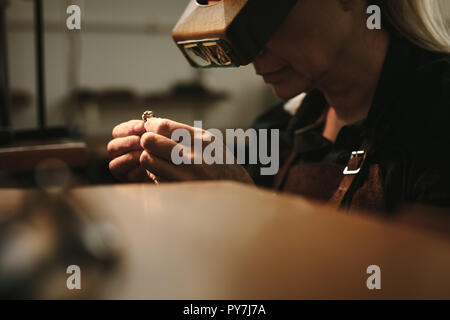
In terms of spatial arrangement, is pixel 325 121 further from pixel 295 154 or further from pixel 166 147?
pixel 166 147

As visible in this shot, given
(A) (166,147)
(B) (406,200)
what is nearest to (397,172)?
(B) (406,200)

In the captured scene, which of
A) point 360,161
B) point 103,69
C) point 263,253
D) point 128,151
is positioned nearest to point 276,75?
point 360,161

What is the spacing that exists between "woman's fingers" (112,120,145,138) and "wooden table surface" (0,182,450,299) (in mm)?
419

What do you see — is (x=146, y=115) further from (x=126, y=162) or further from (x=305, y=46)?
(x=305, y=46)

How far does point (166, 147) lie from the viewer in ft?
2.09

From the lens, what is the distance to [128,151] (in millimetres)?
767

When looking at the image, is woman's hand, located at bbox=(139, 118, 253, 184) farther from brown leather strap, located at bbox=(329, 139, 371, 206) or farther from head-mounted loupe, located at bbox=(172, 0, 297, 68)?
brown leather strap, located at bbox=(329, 139, 371, 206)

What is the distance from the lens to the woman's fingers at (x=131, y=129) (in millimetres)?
758

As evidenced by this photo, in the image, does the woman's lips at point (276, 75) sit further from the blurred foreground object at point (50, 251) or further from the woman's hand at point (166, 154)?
the blurred foreground object at point (50, 251)

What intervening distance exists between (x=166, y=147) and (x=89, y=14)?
3.51m

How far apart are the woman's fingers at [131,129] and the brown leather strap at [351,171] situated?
40 cm

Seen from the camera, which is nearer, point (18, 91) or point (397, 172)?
point (397, 172)

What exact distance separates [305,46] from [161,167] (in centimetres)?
41
